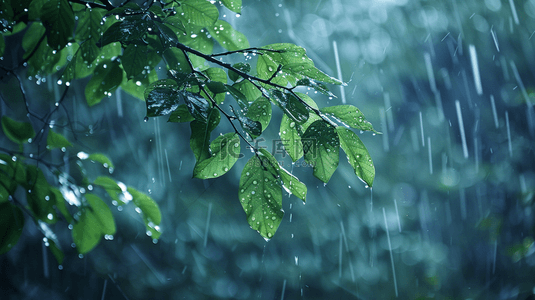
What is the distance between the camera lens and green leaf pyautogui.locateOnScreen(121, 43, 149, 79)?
1.14ft

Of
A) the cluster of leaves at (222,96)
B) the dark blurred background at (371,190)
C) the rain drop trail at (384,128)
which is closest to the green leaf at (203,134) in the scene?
the cluster of leaves at (222,96)

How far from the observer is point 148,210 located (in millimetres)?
560

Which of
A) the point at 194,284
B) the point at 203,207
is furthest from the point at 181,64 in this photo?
the point at 194,284

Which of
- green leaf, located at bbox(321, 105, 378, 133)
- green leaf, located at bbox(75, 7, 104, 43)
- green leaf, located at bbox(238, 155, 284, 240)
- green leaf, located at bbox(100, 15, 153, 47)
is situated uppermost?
green leaf, located at bbox(100, 15, 153, 47)

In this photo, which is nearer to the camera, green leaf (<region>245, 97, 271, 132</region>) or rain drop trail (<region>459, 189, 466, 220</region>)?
green leaf (<region>245, 97, 271, 132</region>)

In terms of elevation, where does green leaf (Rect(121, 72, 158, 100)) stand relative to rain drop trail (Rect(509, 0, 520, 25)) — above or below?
below

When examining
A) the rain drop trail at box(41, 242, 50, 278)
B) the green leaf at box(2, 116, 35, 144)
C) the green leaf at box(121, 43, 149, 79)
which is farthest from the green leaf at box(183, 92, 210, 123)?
the rain drop trail at box(41, 242, 50, 278)

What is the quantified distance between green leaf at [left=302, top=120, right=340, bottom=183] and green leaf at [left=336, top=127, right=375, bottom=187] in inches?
0.9

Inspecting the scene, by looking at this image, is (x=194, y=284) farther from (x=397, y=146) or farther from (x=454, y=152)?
(x=454, y=152)

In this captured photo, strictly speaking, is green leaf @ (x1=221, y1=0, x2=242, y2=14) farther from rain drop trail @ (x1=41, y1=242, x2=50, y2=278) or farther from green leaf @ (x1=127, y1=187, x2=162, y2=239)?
rain drop trail @ (x1=41, y1=242, x2=50, y2=278)

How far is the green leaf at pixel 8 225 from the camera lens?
1.39 ft

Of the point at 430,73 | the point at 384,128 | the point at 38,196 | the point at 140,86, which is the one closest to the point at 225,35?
the point at 140,86

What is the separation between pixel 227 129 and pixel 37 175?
1967mm

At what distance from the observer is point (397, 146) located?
9.30ft
